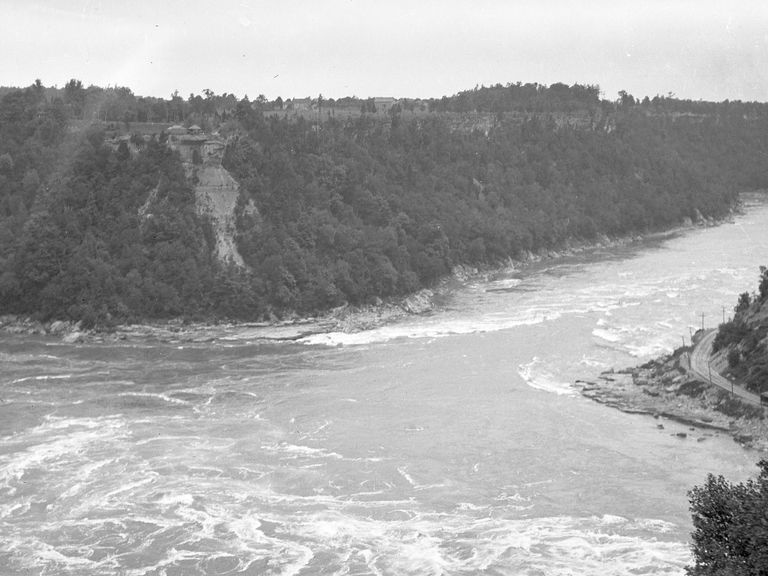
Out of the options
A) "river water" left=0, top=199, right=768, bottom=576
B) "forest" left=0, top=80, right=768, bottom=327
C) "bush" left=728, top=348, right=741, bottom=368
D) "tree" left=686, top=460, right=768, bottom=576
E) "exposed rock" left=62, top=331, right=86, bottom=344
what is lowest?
"river water" left=0, top=199, right=768, bottom=576

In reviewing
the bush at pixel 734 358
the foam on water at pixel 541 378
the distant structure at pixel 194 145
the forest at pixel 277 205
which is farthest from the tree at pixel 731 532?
the distant structure at pixel 194 145

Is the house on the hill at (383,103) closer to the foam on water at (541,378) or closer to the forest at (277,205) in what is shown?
the forest at (277,205)

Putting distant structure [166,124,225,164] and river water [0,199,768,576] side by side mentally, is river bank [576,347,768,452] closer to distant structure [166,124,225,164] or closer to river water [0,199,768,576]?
river water [0,199,768,576]

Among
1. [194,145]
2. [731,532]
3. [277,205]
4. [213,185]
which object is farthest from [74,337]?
[731,532]

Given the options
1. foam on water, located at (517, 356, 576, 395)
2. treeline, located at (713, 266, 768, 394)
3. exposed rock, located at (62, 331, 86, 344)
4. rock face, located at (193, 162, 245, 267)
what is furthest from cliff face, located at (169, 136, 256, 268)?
treeline, located at (713, 266, 768, 394)

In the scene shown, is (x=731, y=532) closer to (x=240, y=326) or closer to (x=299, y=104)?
(x=240, y=326)

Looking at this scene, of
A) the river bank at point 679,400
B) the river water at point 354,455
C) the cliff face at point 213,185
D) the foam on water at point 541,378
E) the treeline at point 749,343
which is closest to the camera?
the river water at point 354,455
